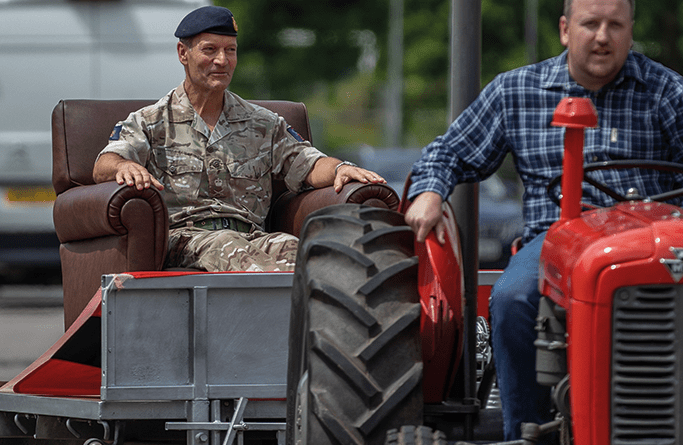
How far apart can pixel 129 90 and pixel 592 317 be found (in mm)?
Answer: 8287

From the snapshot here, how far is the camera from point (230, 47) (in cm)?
486

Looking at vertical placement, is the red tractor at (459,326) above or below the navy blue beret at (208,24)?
below

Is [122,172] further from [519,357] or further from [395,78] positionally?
[395,78]

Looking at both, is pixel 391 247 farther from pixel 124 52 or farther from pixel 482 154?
pixel 124 52

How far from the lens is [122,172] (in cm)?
426

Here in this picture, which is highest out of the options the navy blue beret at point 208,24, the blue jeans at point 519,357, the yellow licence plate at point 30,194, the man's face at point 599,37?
the navy blue beret at point 208,24

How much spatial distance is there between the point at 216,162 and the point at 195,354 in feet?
4.83

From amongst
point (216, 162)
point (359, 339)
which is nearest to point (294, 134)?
point (216, 162)

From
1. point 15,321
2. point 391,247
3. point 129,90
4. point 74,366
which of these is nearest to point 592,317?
point 391,247

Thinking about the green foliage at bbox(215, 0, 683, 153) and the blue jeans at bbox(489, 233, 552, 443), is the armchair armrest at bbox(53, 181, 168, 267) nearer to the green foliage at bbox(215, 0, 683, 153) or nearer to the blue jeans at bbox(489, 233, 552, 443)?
the blue jeans at bbox(489, 233, 552, 443)

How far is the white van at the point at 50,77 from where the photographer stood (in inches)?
397

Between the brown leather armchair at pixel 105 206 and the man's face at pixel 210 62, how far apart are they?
0.42 m

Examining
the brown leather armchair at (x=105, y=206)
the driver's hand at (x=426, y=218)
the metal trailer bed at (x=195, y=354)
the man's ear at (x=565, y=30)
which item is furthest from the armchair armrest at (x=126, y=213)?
the man's ear at (x=565, y=30)

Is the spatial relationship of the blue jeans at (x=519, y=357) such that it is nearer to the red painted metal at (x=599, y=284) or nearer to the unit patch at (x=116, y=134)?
the red painted metal at (x=599, y=284)
